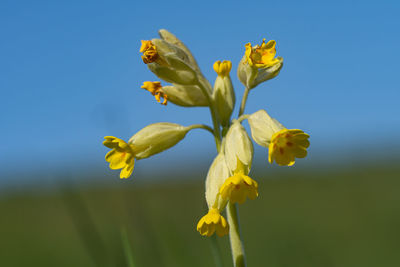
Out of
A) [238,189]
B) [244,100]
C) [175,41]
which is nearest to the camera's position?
[238,189]

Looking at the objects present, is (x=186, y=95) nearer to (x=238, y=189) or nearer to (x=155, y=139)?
(x=155, y=139)

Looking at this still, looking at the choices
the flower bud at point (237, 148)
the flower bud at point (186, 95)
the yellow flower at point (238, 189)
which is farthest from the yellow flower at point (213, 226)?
the flower bud at point (186, 95)

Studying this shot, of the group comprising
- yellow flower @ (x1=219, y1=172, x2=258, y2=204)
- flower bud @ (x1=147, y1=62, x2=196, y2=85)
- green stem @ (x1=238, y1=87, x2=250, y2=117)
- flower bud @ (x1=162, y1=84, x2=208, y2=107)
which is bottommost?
yellow flower @ (x1=219, y1=172, x2=258, y2=204)

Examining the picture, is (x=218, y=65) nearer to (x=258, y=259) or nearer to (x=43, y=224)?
(x=258, y=259)

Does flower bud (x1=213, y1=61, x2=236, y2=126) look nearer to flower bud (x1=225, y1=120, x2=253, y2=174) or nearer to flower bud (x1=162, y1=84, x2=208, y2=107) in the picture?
flower bud (x1=162, y1=84, x2=208, y2=107)

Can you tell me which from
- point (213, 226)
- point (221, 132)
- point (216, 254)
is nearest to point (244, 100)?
point (221, 132)

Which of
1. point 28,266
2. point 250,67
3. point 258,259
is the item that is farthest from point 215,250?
point 28,266

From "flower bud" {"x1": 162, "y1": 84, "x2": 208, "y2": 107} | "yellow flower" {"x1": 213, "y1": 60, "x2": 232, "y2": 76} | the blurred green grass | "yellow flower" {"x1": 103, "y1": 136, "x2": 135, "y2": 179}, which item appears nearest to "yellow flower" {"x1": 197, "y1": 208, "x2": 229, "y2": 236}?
the blurred green grass
